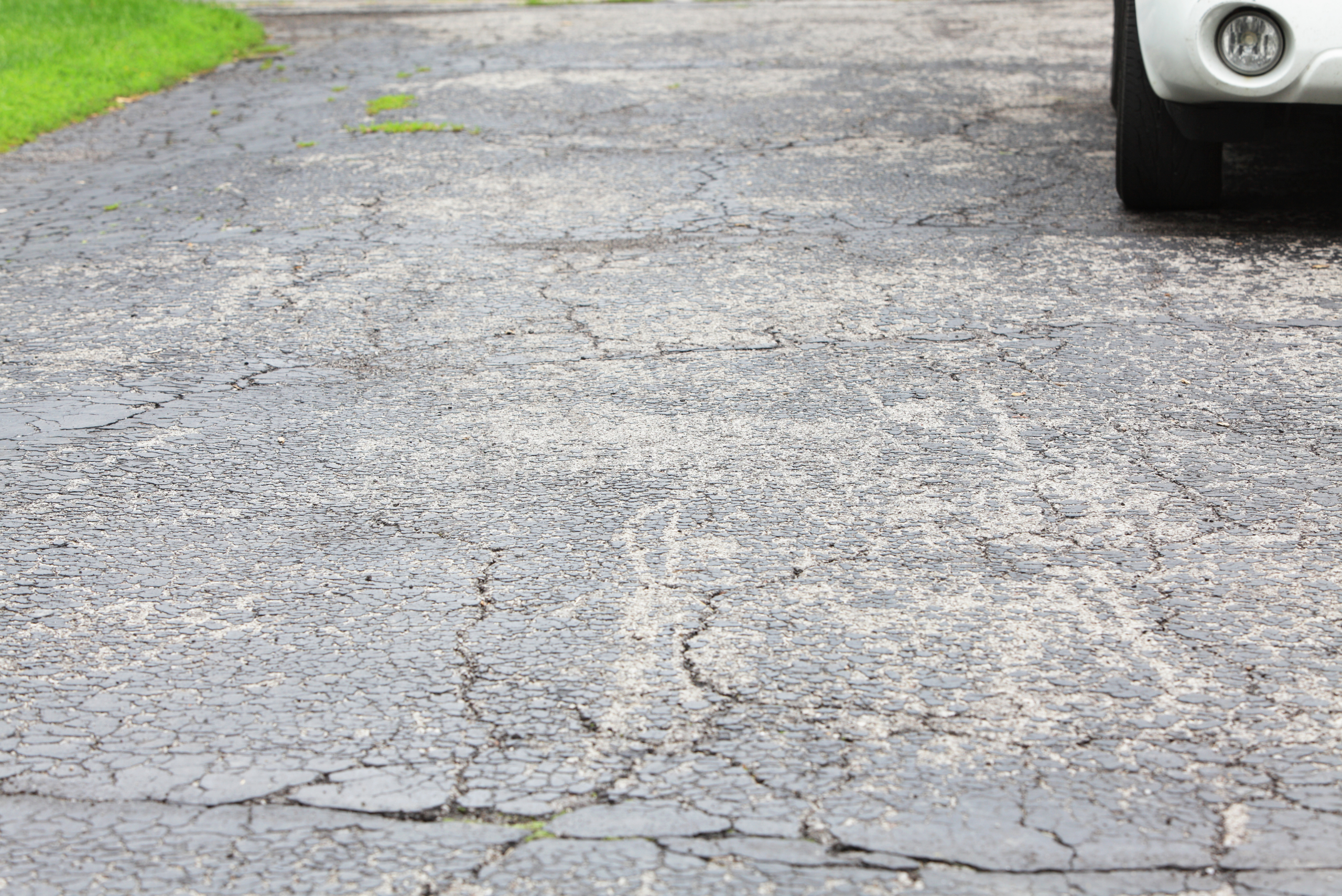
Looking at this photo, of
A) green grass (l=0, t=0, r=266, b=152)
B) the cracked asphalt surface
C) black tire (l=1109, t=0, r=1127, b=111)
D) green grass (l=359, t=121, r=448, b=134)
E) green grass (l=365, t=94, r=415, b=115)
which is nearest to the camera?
the cracked asphalt surface

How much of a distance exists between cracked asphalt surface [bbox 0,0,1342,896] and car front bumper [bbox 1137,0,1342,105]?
584 millimetres

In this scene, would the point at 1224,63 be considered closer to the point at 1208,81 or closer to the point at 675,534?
the point at 1208,81

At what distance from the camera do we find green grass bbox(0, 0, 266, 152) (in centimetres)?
755

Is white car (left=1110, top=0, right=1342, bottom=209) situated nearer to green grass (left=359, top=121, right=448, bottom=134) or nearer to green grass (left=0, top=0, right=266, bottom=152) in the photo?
green grass (left=359, top=121, right=448, bottom=134)

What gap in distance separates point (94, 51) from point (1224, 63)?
7.78 m

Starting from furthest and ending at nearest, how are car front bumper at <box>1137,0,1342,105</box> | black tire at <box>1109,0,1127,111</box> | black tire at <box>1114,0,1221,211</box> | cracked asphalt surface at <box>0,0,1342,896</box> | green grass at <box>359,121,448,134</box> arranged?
green grass at <box>359,121,448,134</box> → black tire at <box>1109,0,1127,111</box> → black tire at <box>1114,0,1221,211</box> → car front bumper at <box>1137,0,1342,105</box> → cracked asphalt surface at <box>0,0,1342,896</box>

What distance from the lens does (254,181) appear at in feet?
19.6

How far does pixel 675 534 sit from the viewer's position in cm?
280

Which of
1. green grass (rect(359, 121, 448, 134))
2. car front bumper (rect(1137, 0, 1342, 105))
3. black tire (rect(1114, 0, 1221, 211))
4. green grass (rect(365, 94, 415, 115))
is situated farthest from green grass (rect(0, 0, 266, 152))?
car front bumper (rect(1137, 0, 1342, 105))

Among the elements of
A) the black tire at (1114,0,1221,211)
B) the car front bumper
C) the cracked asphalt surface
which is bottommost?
the cracked asphalt surface

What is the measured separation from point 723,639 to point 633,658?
18cm

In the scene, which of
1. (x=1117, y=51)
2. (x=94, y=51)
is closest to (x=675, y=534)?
(x=1117, y=51)

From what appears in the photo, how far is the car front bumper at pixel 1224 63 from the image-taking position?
4070mm

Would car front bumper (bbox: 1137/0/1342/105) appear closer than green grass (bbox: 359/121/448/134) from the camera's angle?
Yes
